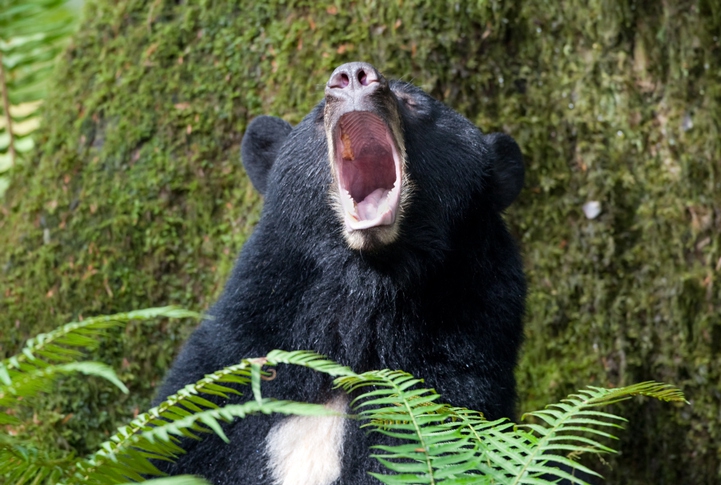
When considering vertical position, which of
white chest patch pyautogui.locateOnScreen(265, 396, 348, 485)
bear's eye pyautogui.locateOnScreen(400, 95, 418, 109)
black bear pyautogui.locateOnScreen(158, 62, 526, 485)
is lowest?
white chest patch pyautogui.locateOnScreen(265, 396, 348, 485)

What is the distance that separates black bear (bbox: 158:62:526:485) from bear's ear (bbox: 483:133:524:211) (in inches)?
1.9

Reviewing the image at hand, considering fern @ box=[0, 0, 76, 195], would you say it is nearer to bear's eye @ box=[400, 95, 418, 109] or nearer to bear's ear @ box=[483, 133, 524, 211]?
bear's eye @ box=[400, 95, 418, 109]

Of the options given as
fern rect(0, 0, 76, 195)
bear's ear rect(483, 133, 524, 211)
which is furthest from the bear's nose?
fern rect(0, 0, 76, 195)

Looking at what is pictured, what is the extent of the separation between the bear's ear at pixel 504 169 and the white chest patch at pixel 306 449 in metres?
1.37

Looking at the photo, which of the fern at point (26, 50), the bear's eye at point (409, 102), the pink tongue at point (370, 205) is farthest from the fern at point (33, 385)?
the fern at point (26, 50)

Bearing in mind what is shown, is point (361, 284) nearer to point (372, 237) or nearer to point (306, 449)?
point (372, 237)

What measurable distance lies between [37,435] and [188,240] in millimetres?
1596

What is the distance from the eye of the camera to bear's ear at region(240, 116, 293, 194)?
461 centimetres

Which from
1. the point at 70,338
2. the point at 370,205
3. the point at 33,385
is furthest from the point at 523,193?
the point at 33,385

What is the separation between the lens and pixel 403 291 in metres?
3.87

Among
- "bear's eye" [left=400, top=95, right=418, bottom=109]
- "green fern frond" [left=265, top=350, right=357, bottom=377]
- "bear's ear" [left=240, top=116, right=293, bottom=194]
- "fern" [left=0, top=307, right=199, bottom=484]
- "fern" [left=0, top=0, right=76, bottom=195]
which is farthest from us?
"fern" [left=0, top=0, right=76, bottom=195]

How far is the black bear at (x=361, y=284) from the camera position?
12.1ft

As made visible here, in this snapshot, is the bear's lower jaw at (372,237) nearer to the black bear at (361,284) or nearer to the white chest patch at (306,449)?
the black bear at (361,284)

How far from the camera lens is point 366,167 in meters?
4.11
